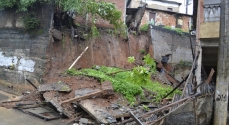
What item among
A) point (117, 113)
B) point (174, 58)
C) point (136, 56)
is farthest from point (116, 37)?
point (117, 113)

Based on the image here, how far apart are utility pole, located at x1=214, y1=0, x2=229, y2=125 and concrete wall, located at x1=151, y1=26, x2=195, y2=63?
8.75 m

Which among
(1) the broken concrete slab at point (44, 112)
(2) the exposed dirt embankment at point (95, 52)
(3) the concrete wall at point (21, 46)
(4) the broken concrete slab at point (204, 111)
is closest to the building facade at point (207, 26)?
(4) the broken concrete slab at point (204, 111)

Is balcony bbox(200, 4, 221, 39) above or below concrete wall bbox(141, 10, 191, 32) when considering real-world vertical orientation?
below

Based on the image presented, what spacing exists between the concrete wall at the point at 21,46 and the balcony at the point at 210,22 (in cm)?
617

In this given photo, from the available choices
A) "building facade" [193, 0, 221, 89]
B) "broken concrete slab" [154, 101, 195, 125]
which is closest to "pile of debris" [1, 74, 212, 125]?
"broken concrete slab" [154, 101, 195, 125]

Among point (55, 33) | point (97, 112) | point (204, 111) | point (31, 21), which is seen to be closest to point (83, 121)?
point (97, 112)

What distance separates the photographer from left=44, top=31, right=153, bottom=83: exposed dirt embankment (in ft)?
32.2

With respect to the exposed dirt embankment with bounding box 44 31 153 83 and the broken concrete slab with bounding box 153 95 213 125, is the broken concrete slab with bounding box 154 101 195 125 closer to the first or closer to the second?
the broken concrete slab with bounding box 153 95 213 125

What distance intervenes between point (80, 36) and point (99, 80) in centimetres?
316

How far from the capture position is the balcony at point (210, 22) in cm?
816

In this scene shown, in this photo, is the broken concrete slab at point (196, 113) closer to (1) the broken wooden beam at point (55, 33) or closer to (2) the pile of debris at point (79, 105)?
(2) the pile of debris at point (79, 105)

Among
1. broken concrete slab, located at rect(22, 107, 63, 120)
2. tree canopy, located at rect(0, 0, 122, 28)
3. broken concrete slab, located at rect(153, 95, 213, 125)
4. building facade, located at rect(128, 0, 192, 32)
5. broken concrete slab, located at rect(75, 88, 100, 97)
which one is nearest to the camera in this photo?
broken concrete slab, located at rect(153, 95, 213, 125)

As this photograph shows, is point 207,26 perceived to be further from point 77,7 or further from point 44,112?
point 44,112

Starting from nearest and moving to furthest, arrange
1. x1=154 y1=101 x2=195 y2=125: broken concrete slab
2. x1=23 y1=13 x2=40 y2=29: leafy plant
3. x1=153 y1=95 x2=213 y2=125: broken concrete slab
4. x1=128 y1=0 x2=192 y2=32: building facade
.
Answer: x1=154 y1=101 x2=195 y2=125: broken concrete slab
x1=153 y1=95 x2=213 y2=125: broken concrete slab
x1=23 y1=13 x2=40 y2=29: leafy plant
x1=128 y1=0 x2=192 y2=32: building facade
